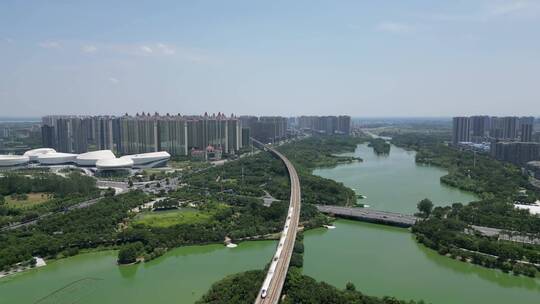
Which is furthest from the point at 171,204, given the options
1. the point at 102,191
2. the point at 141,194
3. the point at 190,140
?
the point at 190,140

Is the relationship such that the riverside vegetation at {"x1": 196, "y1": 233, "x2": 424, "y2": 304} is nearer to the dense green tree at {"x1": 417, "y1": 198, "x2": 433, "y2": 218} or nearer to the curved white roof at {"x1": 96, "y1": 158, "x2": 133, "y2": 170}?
Result: the dense green tree at {"x1": 417, "y1": 198, "x2": 433, "y2": 218}

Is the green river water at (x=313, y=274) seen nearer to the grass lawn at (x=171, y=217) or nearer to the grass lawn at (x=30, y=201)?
the grass lawn at (x=171, y=217)

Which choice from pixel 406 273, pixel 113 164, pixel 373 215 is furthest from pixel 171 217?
pixel 113 164

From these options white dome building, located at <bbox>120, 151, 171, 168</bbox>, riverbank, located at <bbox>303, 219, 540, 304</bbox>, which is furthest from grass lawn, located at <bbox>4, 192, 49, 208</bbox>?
riverbank, located at <bbox>303, 219, 540, 304</bbox>

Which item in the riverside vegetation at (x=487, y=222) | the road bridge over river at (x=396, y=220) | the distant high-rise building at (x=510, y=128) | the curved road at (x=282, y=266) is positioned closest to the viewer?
the curved road at (x=282, y=266)

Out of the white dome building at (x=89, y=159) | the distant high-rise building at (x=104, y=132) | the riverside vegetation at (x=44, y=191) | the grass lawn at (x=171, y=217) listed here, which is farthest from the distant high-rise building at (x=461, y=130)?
the riverside vegetation at (x=44, y=191)

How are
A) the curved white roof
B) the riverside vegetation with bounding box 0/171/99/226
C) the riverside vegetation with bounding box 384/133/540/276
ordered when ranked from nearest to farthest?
1. the riverside vegetation with bounding box 384/133/540/276
2. the riverside vegetation with bounding box 0/171/99/226
3. the curved white roof
